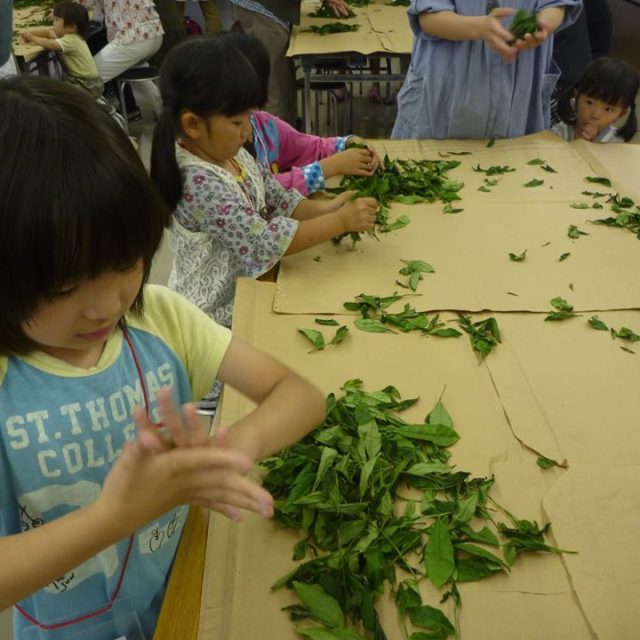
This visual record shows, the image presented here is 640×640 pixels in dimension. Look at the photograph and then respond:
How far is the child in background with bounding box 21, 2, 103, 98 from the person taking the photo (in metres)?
4.53

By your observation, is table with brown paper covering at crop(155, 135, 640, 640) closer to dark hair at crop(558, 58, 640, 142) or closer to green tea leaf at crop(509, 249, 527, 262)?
green tea leaf at crop(509, 249, 527, 262)

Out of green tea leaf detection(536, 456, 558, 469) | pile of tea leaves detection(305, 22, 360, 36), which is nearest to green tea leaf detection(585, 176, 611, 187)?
green tea leaf detection(536, 456, 558, 469)

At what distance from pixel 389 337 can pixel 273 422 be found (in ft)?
1.86

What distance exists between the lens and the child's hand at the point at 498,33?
79.9 inches

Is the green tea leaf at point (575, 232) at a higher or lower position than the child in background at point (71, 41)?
higher

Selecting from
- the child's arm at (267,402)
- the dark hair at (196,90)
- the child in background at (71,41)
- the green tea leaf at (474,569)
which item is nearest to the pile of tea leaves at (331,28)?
the child in background at (71,41)

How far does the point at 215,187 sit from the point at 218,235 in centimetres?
12

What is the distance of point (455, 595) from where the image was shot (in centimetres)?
89

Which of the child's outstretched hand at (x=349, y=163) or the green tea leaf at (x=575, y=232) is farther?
the child's outstretched hand at (x=349, y=163)

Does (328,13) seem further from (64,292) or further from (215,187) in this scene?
(64,292)

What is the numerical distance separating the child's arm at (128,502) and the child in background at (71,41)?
440 centimetres

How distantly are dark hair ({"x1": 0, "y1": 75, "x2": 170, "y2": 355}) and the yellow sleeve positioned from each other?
0.21 metres

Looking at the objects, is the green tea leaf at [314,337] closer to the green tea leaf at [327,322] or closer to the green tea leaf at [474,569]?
the green tea leaf at [327,322]

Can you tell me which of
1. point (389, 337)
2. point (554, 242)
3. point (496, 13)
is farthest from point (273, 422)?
point (496, 13)
